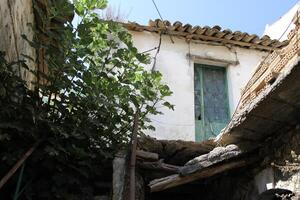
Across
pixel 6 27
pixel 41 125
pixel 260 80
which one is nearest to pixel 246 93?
pixel 260 80

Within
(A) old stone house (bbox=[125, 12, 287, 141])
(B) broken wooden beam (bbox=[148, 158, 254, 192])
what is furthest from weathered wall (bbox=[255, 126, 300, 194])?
(A) old stone house (bbox=[125, 12, 287, 141])

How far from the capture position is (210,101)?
8.96 m

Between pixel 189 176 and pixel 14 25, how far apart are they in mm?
2410

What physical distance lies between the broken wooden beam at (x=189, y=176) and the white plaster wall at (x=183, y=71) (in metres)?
3.83

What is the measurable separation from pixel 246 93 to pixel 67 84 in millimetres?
2187

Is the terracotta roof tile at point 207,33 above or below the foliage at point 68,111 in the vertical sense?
above

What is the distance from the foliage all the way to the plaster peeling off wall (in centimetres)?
37

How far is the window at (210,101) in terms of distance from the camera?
28.1ft

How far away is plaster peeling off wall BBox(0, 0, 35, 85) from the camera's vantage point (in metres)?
4.30

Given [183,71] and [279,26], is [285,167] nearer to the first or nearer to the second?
[183,71]

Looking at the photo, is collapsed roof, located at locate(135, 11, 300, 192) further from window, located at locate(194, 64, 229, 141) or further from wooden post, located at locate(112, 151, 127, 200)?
window, located at locate(194, 64, 229, 141)

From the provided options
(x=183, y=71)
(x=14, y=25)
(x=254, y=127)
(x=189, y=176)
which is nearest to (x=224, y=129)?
(x=254, y=127)

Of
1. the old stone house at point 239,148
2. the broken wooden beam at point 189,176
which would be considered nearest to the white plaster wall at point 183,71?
the old stone house at point 239,148

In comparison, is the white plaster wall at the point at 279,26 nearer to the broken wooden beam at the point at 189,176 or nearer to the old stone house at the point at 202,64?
the old stone house at the point at 202,64
